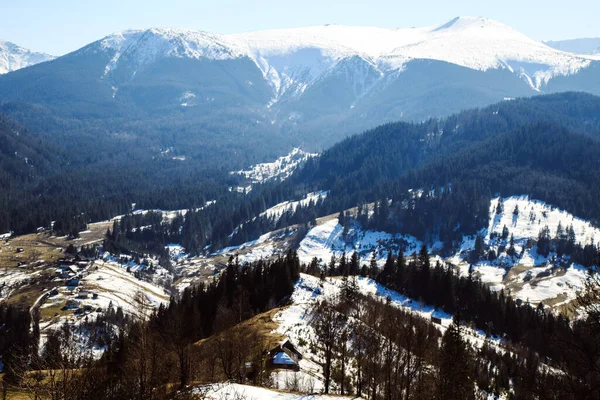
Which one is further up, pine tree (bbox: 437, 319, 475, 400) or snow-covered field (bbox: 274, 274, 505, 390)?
pine tree (bbox: 437, 319, 475, 400)

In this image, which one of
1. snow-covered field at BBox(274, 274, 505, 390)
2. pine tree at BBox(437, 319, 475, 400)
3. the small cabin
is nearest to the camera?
pine tree at BBox(437, 319, 475, 400)

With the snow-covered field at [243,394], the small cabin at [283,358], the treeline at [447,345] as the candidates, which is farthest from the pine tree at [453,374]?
the small cabin at [283,358]

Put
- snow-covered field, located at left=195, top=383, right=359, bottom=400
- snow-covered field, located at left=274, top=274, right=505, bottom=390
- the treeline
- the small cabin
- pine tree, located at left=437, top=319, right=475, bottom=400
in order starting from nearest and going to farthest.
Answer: the treeline < snow-covered field, located at left=195, top=383, right=359, bottom=400 < pine tree, located at left=437, top=319, right=475, bottom=400 < the small cabin < snow-covered field, located at left=274, top=274, right=505, bottom=390

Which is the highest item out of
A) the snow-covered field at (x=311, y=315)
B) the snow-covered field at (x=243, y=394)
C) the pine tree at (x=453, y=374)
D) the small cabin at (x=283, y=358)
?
the snow-covered field at (x=243, y=394)

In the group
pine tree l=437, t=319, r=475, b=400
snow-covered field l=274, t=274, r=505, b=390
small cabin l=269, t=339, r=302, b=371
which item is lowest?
snow-covered field l=274, t=274, r=505, b=390

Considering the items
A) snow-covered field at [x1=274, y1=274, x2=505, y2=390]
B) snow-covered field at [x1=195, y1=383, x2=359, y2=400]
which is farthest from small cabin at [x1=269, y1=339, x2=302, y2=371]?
snow-covered field at [x1=195, y1=383, x2=359, y2=400]

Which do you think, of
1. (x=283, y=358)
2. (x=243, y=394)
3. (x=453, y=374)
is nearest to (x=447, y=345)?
(x=453, y=374)

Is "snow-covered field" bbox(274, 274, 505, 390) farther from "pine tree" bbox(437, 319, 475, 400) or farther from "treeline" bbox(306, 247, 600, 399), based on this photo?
"pine tree" bbox(437, 319, 475, 400)

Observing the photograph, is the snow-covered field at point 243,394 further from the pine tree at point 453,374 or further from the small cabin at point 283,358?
the small cabin at point 283,358

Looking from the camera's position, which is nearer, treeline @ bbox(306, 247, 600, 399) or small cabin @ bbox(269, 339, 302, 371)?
treeline @ bbox(306, 247, 600, 399)
